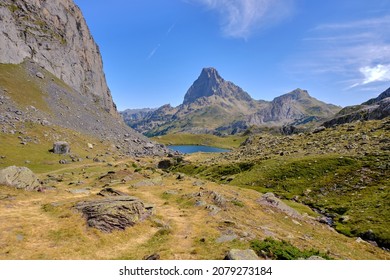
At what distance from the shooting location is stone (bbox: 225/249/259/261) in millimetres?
19578

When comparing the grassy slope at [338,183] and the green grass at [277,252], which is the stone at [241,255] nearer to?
the green grass at [277,252]

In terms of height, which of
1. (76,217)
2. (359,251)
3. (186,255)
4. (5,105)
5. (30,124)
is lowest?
(359,251)

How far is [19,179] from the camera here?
41188 mm

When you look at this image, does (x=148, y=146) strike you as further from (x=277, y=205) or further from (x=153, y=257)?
(x=153, y=257)

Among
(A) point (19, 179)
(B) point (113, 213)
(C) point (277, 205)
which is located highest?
(A) point (19, 179)

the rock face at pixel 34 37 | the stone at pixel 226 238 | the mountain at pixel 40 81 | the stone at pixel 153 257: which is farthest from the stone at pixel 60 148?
the stone at pixel 153 257

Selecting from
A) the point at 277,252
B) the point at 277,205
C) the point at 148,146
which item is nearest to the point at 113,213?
the point at 277,252

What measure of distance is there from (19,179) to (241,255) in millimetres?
36778

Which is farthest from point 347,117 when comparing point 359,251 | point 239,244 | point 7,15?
point 7,15

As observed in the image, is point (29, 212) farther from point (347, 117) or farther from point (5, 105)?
point (347, 117)

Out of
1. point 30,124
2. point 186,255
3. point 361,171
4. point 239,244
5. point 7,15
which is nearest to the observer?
point 186,255

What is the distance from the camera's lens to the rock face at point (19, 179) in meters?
39.7
